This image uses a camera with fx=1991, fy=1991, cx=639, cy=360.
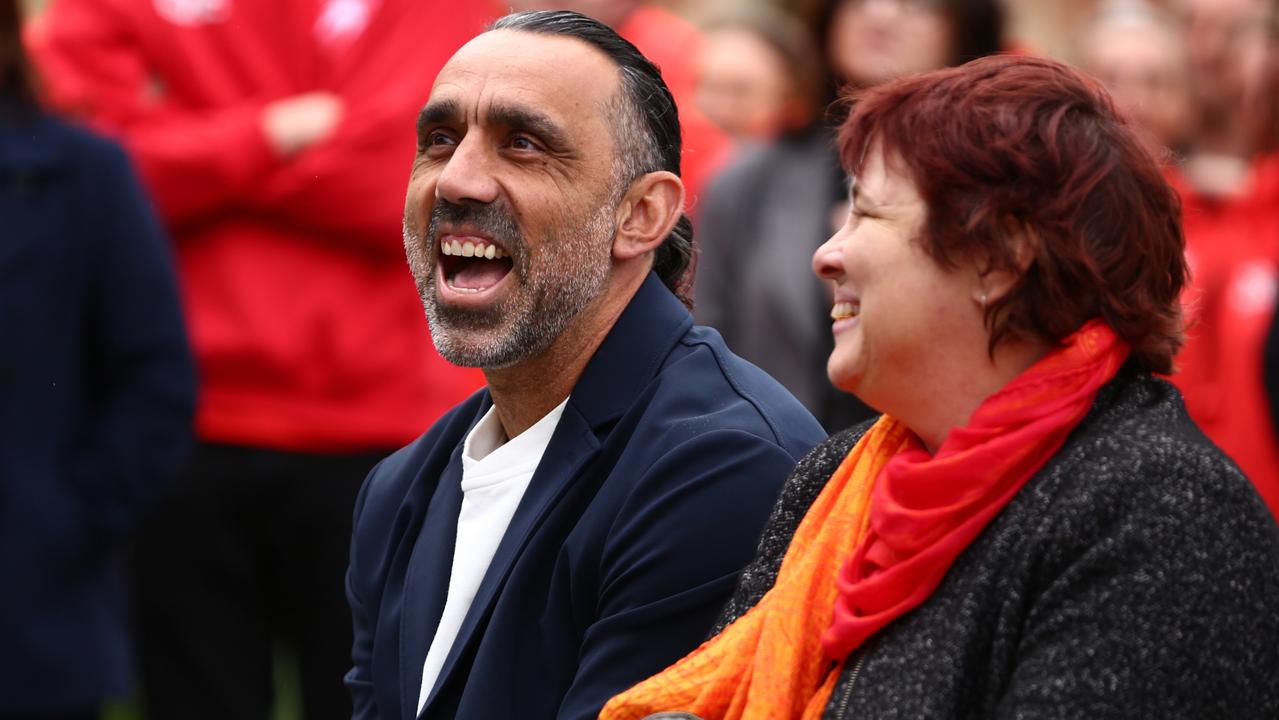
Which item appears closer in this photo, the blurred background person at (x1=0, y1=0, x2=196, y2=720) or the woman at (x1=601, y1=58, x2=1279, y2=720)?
the woman at (x1=601, y1=58, x2=1279, y2=720)

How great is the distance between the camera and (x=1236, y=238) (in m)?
6.17

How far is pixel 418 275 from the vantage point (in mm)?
3453

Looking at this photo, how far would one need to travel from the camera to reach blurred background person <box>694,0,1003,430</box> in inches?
225

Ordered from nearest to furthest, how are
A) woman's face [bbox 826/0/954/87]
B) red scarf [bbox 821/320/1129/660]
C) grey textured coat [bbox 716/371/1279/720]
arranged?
grey textured coat [bbox 716/371/1279/720] < red scarf [bbox 821/320/1129/660] < woman's face [bbox 826/0/954/87]

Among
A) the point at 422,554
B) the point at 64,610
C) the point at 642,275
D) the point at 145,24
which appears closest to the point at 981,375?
the point at 642,275

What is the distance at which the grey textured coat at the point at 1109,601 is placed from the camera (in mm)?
2459

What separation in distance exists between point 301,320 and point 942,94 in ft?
10.3

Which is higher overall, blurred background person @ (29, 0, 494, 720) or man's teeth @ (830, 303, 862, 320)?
man's teeth @ (830, 303, 862, 320)

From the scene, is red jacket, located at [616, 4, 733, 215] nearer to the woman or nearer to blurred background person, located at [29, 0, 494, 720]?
blurred background person, located at [29, 0, 494, 720]

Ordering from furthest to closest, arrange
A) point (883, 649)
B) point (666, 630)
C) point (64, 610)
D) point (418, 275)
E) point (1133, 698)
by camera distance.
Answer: point (64, 610)
point (418, 275)
point (666, 630)
point (883, 649)
point (1133, 698)

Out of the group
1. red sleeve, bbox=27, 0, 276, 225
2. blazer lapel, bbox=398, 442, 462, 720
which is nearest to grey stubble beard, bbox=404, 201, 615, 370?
blazer lapel, bbox=398, 442, 462, 720

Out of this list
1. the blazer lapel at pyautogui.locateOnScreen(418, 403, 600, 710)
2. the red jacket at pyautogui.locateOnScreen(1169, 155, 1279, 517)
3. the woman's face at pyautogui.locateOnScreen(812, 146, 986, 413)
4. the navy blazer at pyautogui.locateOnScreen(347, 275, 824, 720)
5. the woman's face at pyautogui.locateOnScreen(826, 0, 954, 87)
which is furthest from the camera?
the red jacket at pyautogui.locateOnScreen(1169, 155, 1279, 517)

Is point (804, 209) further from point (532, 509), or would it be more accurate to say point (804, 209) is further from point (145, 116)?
point (532, 509)

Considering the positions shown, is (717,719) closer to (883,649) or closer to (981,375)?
(883,649)
